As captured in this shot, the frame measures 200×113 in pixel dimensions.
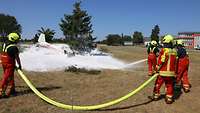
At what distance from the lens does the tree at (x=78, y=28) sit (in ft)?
139

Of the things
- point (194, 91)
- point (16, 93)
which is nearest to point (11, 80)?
point (16, 93)

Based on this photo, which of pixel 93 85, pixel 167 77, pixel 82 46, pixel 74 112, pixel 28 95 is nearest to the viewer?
pixel 74 112

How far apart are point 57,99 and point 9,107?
5.73 feet

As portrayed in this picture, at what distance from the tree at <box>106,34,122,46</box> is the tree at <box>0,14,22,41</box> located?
123 ft

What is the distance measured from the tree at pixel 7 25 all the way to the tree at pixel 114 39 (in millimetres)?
37605

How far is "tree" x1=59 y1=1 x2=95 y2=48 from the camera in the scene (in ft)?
139

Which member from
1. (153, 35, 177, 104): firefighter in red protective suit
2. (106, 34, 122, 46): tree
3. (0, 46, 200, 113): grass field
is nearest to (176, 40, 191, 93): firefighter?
(0, 46, 200, 113): grass field

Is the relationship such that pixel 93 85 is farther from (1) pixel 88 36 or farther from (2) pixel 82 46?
(1) pixel 88 36

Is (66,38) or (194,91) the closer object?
(194,91)

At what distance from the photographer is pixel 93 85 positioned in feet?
45.2

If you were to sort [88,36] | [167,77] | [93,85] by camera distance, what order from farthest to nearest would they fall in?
[88,36] → [93,85] → [167,77]

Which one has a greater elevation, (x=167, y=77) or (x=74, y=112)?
(x=167, y=77)

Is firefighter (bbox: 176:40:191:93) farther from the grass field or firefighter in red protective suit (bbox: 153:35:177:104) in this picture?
firefighter in red protective suit (bbox: 153:35:177:104)

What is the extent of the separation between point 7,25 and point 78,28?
90.8 metres
